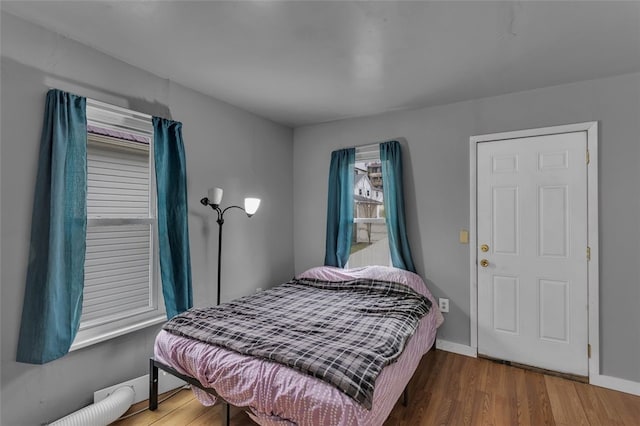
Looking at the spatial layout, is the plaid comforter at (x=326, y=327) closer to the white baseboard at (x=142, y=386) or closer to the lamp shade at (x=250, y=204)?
the white baseboard at (x=142, y=386)

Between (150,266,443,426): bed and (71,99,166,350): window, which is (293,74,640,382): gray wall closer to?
(150,266,443,426): bed

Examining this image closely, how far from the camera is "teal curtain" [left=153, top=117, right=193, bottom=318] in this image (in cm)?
230

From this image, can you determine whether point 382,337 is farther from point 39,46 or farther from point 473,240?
point 39,46

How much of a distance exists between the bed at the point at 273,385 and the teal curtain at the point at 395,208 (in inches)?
38.0

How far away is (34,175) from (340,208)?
2.55 meters

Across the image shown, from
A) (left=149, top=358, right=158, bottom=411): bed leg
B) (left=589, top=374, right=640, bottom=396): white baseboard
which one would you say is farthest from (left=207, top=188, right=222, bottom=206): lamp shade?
(left=589, top=374, right=640, bottom=396): white baseboard

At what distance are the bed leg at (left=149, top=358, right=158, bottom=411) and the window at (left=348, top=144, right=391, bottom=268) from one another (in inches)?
85.4

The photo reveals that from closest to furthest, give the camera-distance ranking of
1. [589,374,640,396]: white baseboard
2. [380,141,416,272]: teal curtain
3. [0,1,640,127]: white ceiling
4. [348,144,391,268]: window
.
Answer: [0,1,640,127]: white ceiling < [589,374,640,396]: white baseboard < [380,141,416,272]: teal curtain < [348,144,391,268]: window

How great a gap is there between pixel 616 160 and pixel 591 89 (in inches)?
24.0

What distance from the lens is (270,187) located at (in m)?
3.53

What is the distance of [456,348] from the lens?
2928 millimetres

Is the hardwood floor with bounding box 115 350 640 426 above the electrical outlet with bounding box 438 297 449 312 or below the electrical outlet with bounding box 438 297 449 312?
below

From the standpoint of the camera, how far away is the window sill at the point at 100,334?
1.92 meters

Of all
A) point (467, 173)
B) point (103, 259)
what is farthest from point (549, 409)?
point (103, 259)
